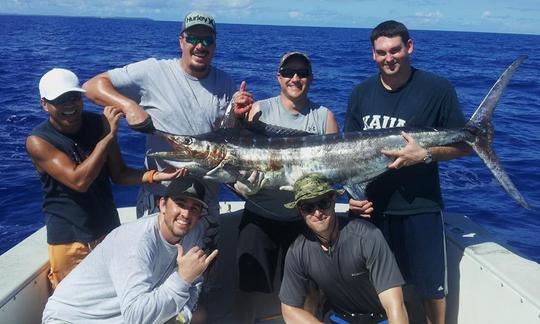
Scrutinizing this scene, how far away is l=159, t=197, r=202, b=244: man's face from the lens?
275cm

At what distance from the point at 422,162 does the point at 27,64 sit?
73.5 ft

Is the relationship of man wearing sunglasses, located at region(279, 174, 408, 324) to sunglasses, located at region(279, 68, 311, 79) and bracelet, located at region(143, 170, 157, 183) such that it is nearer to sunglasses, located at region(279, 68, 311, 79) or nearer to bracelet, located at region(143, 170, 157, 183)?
sunglasses, located at region(279, 68, 311, 79)

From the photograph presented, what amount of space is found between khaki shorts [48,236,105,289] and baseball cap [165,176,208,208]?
0.64m

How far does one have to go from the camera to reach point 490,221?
6.84 metres

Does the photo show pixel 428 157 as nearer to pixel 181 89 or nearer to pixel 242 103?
pixel 242 103

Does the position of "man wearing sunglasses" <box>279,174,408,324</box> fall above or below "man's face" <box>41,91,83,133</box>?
below

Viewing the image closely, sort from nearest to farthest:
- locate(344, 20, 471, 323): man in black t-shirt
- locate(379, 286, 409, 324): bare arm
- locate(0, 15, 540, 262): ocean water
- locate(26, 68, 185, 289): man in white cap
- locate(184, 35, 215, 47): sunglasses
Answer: locate(379, 286, 409, 324): bare arm → locate(26, 68, 185, 289): man in white cap → locate(344, 20, 471, 323): man in black t-shirt → locate(184, 35, 215, 47): sunglasses → locate(0, 15, 540, 262): ocean water

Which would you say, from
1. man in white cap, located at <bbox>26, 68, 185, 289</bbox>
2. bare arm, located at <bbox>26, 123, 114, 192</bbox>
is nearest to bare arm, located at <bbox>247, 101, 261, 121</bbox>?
man in white cap, located at <bbox>26, 68, 185, 289</bbox>

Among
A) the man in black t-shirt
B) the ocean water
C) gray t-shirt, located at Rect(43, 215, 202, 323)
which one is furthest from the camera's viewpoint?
the ocean water

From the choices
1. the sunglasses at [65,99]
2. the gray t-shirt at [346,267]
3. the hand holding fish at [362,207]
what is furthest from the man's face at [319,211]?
the sunglasses at [65,99]

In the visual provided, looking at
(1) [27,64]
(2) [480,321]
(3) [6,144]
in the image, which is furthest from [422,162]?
(1) [27,64]

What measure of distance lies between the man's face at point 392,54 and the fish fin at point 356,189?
700 millimetres

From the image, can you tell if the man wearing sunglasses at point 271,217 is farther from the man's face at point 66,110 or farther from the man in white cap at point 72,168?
the man's face at point 66,110

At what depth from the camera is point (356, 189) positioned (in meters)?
3.27
